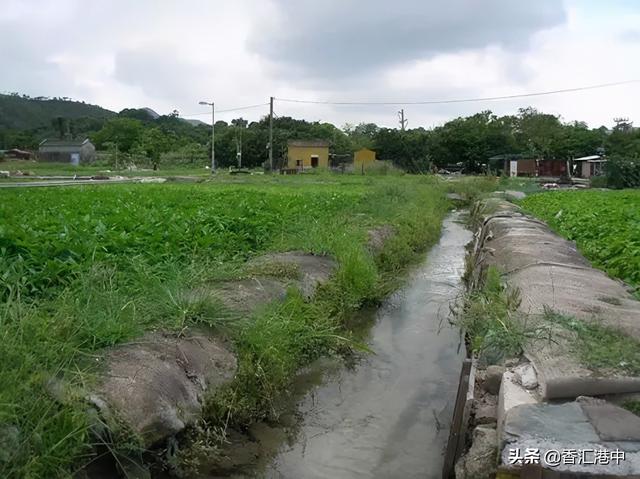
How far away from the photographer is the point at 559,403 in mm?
4148

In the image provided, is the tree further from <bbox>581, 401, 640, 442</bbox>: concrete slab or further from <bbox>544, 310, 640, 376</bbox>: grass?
<bbox>581, 401, 640, 442</bbox>: concrete slab

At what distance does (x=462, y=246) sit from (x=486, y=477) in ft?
48.7

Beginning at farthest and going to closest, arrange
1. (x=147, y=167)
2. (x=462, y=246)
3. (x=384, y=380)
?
(x=147, y=167) → (x=462, y=246) → (x=384, y=380)

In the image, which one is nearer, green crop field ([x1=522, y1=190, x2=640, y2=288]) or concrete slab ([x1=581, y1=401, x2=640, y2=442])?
concrete slab ([x1=581, y1=401, x2=640, y2=442])

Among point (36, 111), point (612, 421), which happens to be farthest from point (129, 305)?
point (36, 111)

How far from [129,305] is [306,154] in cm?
5556

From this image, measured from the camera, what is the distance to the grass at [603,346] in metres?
4.46

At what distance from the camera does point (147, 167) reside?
6750cm

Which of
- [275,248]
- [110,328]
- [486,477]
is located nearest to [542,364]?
[486,477]

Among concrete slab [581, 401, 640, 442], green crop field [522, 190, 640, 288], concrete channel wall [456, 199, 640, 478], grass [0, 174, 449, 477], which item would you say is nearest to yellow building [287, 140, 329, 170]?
green crop field [522, 190, 640, 288]

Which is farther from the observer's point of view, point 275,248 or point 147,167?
point 147,167

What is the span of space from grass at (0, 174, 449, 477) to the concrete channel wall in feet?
7.28

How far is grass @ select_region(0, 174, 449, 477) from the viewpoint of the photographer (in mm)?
3631

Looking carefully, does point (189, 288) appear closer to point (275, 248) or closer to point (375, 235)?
point (275, 248)
